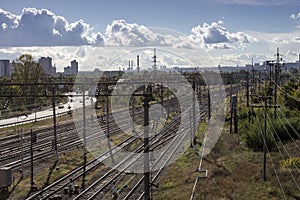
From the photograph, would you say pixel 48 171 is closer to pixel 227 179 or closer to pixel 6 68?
pixel 227 179

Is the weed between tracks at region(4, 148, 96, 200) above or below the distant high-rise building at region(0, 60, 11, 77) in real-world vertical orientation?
below

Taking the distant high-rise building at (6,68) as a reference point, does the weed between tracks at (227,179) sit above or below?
below

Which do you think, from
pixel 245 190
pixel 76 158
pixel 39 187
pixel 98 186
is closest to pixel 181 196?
pixel 245 190

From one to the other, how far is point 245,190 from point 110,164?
532 centimetres

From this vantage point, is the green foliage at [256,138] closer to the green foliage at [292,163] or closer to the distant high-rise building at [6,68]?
the green foliage at [292,163]

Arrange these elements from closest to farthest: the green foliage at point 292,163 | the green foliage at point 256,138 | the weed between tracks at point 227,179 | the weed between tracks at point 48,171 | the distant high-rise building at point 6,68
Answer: the weed between tracks at point 227,179 → the weed between tracks at point 48,171 → the green foliage at point 292,163 → the green foliage at point 256,138 → the distant high-rise building at point 6,68

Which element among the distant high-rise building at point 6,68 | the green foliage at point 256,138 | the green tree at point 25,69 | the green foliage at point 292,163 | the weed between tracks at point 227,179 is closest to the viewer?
the weed between tracks at point 227,179

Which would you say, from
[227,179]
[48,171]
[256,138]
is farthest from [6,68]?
[227,179]

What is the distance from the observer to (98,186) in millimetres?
11016

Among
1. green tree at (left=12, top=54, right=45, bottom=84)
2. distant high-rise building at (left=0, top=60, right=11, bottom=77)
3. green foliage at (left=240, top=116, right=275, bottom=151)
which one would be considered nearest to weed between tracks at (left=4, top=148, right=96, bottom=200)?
green foliage at (left=240, top=116, right=275, bottom=151)

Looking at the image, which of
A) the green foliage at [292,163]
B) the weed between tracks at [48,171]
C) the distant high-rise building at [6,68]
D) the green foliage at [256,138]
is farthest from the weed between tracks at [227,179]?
the distant high-rise building at [6,68]

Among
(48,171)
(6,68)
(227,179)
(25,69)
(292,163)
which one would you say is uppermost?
Result: (6,68)

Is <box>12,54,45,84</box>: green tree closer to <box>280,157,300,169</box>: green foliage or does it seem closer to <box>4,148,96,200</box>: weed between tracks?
<box>4,148,96,200</box>: weed between tracks

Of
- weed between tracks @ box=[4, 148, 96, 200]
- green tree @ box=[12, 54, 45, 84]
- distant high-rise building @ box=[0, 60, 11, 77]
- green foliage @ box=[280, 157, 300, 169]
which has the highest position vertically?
distant high-rise building @ box=[0, 60, 11, 77]
